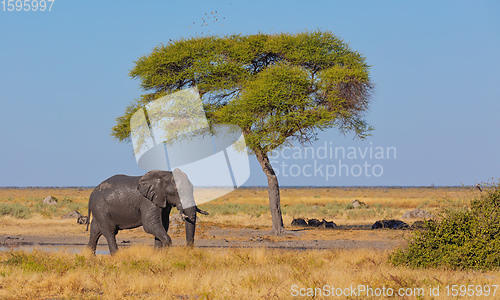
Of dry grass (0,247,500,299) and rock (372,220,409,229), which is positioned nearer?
dry grass (0,247,500,299)

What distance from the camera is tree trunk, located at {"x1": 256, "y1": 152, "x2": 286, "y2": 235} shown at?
28.1 meters

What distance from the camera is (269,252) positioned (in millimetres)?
16953

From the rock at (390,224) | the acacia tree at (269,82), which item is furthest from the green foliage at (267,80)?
the rock at (390,224)

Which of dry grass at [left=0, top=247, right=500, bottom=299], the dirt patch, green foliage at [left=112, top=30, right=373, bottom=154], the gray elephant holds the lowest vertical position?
the dirt patch

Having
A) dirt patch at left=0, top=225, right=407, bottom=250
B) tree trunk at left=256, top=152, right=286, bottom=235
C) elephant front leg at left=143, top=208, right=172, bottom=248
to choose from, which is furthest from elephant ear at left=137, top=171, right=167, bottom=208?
tree trunk at left=256, top=152, right=286, bottom=235

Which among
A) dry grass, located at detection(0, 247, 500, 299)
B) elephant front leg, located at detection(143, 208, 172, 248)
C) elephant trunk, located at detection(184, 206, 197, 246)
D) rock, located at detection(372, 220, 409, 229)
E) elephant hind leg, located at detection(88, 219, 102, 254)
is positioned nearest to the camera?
dry grass, located at detection(0, 247, 500, 299)

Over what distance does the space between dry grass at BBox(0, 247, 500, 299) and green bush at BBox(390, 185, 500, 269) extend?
50 cm

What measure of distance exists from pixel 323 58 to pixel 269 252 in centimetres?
1487

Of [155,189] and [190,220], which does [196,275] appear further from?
[155,189]

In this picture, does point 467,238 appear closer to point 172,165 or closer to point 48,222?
point 172,165

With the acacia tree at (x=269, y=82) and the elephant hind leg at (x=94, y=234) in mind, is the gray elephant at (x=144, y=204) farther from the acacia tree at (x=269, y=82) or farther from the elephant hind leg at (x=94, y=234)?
the acacia tree at (x=269, y=82)

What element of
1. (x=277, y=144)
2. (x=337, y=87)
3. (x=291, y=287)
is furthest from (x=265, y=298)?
(x=337, y=87)

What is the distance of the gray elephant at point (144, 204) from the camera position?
16.5 meters

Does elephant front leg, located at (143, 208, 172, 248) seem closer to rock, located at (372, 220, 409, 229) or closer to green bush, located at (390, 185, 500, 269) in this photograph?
green bush, located at (390, 185, 500, 269)
